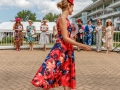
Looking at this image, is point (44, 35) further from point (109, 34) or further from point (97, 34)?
point (109, 34)

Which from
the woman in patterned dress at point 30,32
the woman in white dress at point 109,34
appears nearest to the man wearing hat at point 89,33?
the woman in white dress at point 109,34

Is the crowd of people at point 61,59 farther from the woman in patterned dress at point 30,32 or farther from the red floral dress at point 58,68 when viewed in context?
the woman in patterned dress at point 30,32

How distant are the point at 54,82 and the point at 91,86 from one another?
5.39 feet

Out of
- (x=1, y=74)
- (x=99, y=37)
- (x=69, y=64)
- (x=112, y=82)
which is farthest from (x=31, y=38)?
(x=69, y=64)

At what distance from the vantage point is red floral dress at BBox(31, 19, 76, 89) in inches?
127

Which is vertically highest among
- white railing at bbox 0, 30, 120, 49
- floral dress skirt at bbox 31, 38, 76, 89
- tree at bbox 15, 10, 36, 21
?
tree at bbox 15, 10, 36, 21

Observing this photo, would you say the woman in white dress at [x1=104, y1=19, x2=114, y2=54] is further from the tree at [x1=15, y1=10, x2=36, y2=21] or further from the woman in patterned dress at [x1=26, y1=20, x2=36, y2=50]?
the tree at [x1=15, y1=10, x2=36, y2=21]

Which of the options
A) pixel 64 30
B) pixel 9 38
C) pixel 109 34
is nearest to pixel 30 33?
pixel 9 38

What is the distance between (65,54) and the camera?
11.2 ft

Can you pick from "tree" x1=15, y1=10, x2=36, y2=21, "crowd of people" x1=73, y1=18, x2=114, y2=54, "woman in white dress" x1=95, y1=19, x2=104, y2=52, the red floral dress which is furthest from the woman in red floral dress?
"tree" x1=15, y1=10, x2=36, y2=21

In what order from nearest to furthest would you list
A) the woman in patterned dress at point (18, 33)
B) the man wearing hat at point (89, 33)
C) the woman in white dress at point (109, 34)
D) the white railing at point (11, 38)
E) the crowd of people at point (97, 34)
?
the woman in white dress at point (109, 34), the crowd of people at point (97, 34), the man wearing hat at point (89, 33), the woman in patterned dress at point (18, 33), the white railing at point (11, 38)

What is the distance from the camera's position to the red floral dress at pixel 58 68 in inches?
127

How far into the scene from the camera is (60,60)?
132 inches

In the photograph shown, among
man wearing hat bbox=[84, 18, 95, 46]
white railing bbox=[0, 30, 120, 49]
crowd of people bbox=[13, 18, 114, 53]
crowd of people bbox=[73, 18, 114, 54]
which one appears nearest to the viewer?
crowd of people bbox=[73, 18, 114, 54]
